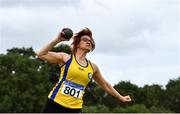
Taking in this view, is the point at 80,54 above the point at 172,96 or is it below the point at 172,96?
below

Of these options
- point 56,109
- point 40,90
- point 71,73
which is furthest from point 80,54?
point 40,90

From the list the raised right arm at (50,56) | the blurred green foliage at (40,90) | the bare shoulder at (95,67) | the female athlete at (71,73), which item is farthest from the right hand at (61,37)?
the blurred green foliage at (40,90)

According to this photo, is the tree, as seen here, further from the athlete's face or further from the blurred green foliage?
the athlete's face

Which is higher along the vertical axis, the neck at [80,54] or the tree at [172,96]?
the tree at [172,96]

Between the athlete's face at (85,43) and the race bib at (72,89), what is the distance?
0.51 metres

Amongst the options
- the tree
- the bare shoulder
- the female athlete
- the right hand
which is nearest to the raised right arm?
the female athlete

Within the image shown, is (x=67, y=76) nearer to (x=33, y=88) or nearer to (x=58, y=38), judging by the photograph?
(x=58, y=38)

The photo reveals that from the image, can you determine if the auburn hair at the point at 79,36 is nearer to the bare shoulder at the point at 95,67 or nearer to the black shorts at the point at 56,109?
the bare shoulder at the point at 95,67

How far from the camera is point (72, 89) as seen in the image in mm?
9555

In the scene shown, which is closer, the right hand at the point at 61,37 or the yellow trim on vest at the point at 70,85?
the right hand at the point at 61,37

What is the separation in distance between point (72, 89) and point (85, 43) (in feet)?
2.10

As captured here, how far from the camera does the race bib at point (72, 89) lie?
955 cm

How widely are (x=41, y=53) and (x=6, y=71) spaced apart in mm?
67743

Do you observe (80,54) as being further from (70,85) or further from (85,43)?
(70,85)
